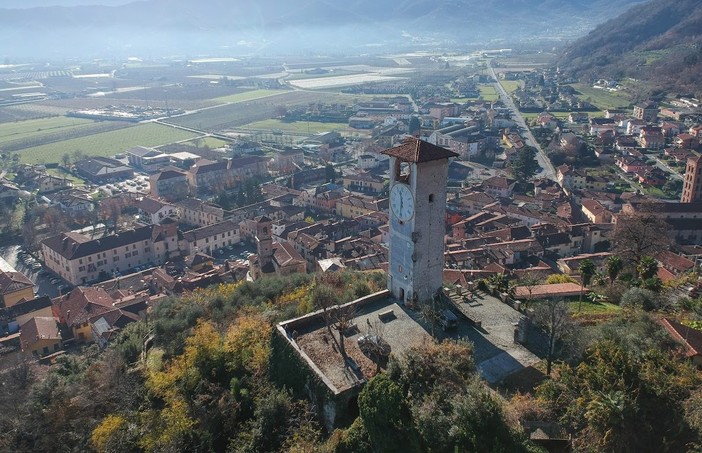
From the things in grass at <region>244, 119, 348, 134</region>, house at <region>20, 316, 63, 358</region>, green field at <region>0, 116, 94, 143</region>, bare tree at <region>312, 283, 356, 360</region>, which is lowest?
house at <region>20, 316, 63, 358</region>

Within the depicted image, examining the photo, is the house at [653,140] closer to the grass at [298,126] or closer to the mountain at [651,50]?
the mountain at [651,50]

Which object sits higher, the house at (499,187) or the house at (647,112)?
the house at (647,112)

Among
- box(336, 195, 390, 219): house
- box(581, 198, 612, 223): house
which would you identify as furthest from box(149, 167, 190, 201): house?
box(581, 198, 612, 223): house

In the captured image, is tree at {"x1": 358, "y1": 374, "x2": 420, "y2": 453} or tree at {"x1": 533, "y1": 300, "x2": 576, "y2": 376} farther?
tree at {"x1": 533, "y1": 300, "x2": 576, "y2": 376}

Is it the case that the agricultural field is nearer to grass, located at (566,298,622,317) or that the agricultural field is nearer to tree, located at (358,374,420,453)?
grass, located at (566,298,622,317)

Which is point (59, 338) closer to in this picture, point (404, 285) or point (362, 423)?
point (404, 285)

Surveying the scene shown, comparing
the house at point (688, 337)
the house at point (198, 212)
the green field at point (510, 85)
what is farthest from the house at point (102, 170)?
the green field at point (510, 85)

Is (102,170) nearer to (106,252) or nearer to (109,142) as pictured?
(109,142)
